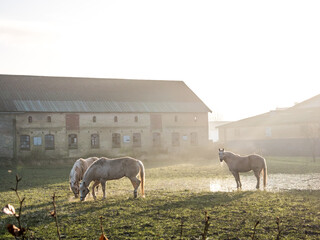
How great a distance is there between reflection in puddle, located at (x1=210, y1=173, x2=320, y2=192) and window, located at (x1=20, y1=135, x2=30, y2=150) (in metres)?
22.1

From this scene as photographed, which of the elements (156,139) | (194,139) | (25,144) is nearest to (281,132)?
(194,139)

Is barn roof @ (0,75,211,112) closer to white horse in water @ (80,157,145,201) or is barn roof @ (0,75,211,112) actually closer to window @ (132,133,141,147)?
window @ (132,133,141,147)

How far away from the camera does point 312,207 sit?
477 inches

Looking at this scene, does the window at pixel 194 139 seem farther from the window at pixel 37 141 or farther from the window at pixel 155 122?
the window at pixel 37 141

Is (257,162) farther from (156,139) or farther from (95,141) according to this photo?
(156,139)

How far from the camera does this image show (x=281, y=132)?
1747 inches

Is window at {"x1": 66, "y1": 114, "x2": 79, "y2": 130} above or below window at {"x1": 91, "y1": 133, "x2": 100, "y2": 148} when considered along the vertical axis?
above

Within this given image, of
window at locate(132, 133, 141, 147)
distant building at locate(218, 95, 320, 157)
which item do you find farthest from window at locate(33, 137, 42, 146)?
distant building at locate(218, 95, 320, 157)

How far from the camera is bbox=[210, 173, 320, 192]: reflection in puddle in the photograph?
698 inches

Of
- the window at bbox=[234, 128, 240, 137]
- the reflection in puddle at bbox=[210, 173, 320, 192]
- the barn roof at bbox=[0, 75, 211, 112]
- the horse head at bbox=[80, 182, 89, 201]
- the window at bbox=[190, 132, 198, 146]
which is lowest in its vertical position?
the reflection in puddle at bbox=[210, 173, 320, 192]

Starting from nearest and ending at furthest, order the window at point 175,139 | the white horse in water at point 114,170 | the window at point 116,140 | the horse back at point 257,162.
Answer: the white horse in water at point 114,170, the horse back at point 257,162, the window at point 116,140, the window at point 175,139

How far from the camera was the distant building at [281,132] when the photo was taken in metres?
40.4

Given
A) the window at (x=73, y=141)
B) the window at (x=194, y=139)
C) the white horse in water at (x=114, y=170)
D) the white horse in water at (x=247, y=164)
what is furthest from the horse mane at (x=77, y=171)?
the window at (x=194, y=139)

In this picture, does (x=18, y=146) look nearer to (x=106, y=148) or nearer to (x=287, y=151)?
(x=106, y=148)
